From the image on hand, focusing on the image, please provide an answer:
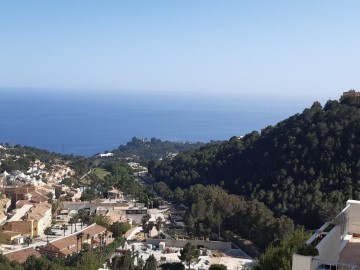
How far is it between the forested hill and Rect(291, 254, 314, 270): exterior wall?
678 inches

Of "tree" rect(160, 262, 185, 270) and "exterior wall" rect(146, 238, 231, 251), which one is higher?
"tree" rect(160, 262, 185, 270)

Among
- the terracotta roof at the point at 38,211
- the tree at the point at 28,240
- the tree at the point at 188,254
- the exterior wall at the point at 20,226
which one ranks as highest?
the tree at the point at 188,254

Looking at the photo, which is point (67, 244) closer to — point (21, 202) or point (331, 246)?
point (21, 202)

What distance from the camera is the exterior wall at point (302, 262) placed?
18.9ft

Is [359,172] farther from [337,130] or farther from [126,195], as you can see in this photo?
[126,195]

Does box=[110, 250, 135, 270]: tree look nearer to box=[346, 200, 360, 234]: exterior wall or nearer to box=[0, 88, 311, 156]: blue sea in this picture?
box=[346, 200, 360, 234]: exterior wall

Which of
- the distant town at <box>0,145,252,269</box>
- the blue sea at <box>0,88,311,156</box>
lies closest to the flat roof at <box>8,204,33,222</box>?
the distant town at <box>0,145,252,269</box>

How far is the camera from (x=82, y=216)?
98.9 ft

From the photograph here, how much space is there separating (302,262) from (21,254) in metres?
18.5

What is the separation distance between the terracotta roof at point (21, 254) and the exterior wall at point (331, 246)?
16.7 metres

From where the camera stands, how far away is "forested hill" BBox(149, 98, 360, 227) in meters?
26.8

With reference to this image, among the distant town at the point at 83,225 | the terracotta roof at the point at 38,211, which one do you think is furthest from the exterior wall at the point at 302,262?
the terracotta roof at the point at 38,211

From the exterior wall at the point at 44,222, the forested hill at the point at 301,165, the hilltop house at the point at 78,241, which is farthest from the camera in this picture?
the exterior wall at the point at 44,222

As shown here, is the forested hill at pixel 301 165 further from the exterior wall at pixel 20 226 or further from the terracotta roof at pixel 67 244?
the exterior wall at pixel 20 226
